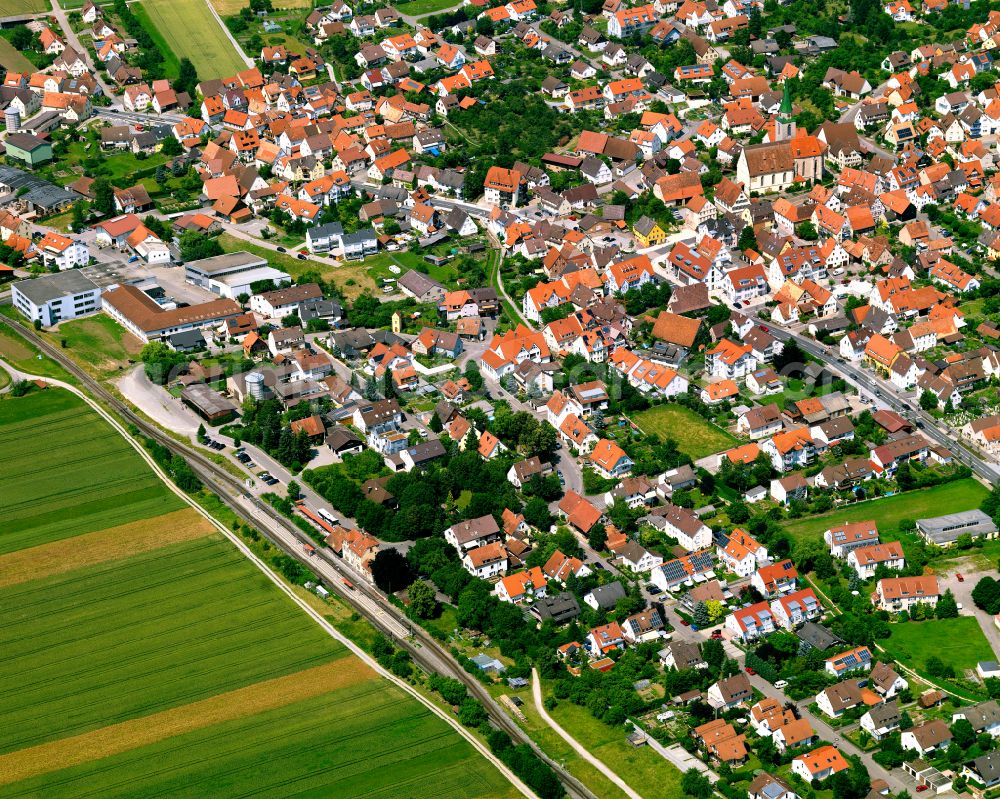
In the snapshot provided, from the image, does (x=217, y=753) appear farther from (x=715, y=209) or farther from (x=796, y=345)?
(x=715, y=209)

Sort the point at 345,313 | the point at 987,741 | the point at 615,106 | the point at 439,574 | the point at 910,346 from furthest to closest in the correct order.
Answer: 1. the point at 615,106
2. the point at 345,313
3. the point at 910,346
4. the point at 439,574
5. the point at 987,741

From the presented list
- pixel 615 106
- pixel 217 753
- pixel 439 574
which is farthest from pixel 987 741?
pixel 615 106

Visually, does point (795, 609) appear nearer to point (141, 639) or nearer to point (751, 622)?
point (751, 622)

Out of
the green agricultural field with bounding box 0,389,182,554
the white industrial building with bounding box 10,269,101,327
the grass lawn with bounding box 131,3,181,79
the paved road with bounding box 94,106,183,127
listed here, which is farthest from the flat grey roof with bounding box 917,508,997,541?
the grass lawn with bounding box 131,3,181,79

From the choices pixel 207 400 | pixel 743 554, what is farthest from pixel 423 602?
pixel 207 400

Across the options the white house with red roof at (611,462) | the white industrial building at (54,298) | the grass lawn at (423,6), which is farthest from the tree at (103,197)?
the white house with red roof at (611,462)

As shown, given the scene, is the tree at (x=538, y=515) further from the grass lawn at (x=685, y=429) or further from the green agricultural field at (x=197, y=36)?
the green agricultural field at (x=197, y=36)
